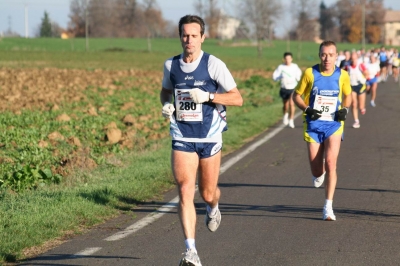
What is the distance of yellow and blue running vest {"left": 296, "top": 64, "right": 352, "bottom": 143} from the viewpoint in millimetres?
9078

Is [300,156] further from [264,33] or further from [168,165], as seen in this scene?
[264,33]

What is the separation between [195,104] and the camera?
21.8ft

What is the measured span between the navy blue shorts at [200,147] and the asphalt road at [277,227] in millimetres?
916

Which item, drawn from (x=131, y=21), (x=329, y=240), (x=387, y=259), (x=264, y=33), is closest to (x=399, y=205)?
(x=329, y=240)

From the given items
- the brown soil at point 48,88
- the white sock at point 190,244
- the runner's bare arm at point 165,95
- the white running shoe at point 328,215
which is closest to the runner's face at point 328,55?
the white running shoe at point 328,215

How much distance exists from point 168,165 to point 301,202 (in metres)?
3.45

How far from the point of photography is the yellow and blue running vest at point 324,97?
9.08 m

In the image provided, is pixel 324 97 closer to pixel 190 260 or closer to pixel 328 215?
pixel 328 215

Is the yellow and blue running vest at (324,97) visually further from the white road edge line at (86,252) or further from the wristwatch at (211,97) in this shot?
the white road edge line at (86,252)

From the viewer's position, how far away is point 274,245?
7406 millimetres

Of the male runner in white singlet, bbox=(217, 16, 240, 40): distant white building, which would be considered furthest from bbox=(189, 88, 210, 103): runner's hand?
bbox=(217, 16, 240, 40): distant white building

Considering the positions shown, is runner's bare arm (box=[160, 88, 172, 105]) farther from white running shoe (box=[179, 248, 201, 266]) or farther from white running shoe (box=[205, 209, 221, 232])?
white running shoe (box=[179, 248, 201, 266])

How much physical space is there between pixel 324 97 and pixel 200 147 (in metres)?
2.78

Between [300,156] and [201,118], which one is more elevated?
[201,118]
